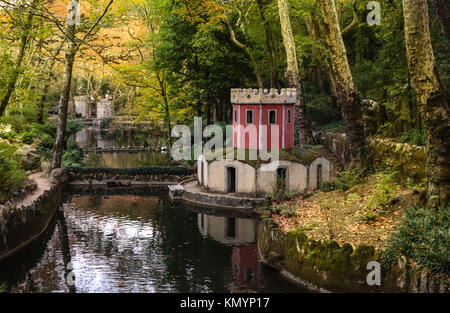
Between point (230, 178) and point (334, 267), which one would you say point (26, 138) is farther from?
point (334, 267)

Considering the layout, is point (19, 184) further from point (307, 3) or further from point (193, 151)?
point (307, 3)

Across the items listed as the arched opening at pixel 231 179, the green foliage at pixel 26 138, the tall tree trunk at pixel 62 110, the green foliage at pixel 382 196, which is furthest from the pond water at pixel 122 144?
the green foliage at pixel 382 196

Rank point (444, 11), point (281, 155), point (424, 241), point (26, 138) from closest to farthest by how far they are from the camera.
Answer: point (424, 241)
point (444, 11)
point (281, 155)
point (26, 138)

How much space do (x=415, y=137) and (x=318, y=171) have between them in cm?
877

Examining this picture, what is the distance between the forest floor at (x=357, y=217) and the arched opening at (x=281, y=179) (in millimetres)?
5586

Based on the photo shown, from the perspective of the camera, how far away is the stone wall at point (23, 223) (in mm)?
15407

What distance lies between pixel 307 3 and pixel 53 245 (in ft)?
78.5

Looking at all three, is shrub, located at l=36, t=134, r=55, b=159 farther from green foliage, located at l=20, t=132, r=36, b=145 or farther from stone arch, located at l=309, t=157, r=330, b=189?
stone arch, located at l=309, t=157, r=330, b=189

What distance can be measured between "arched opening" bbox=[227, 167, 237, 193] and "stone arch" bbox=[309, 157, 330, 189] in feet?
13.6

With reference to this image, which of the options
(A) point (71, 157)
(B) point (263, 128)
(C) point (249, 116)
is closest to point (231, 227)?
(B) point (263, 128)

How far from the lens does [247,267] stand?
14.5 m

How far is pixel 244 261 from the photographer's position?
1516 centimetres
